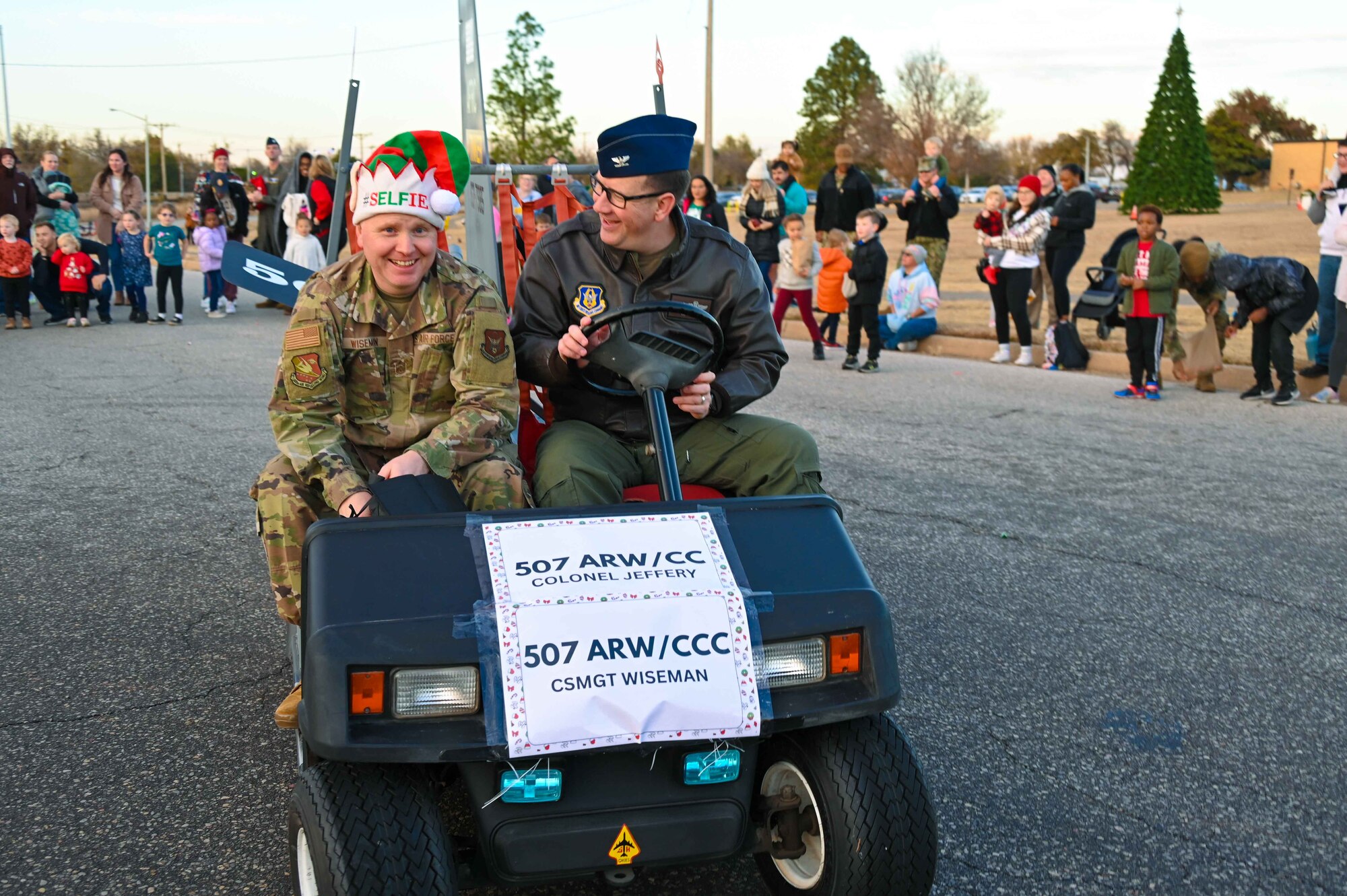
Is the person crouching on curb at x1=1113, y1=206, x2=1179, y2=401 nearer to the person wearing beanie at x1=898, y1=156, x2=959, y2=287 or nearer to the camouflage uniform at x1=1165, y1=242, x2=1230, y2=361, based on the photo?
the camouflage uniform at x1=1165, y1=242, x2=1230, y2=361

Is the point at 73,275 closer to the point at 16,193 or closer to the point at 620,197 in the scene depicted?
the point at 16,193

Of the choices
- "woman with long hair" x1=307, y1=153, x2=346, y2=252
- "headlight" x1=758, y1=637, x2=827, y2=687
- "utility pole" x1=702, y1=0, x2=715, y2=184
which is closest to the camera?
"headlight" x1=758, y1=637, x2=827, y2=687

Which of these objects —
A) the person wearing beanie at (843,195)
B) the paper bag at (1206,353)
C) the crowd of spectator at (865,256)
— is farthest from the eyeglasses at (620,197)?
the person wearing beanie at (843,195)

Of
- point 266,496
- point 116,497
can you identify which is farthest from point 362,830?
point 116,497

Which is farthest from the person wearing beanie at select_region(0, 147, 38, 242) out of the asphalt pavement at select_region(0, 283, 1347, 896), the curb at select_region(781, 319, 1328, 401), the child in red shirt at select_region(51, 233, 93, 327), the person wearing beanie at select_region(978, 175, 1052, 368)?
the person wearing beanie at select_region(978, 175, 1052, 368)

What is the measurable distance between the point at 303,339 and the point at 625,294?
961 mm

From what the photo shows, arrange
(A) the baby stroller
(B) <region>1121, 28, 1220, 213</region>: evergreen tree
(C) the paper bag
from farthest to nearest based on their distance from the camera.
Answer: (B) <region>1121, 28, 1220, 213</region>: evergreen tree → (A) the baby stroller → (C) the paper bag

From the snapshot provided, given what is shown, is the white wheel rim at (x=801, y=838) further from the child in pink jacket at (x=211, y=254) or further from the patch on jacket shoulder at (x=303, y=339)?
the child in pink jacket at (x=211, y=254)

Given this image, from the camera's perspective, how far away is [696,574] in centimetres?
247

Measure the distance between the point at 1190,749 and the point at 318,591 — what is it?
2.48 meters

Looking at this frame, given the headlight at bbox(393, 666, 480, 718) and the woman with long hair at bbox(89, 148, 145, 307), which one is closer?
the headlight at bbox(393, 666, 480, 718)

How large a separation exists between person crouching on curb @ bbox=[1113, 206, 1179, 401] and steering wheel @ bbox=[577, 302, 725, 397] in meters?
7.15

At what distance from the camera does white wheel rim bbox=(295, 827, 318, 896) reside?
230 centimetres

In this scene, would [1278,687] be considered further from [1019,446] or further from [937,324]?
[937,324]
